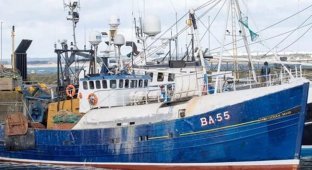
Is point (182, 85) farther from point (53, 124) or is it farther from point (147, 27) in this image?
point (53, 124)

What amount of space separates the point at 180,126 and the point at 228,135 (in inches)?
82.3

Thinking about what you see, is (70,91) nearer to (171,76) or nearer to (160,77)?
(160,77)

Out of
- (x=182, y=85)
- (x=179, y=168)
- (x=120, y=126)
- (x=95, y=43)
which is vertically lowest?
(x=179, y=168)

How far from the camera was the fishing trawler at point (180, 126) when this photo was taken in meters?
24.2

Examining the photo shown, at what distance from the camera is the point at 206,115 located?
2478cm

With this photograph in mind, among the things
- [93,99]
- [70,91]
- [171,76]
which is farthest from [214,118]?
[70,91]

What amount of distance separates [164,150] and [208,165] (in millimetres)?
2021

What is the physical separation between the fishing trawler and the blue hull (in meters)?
0.04

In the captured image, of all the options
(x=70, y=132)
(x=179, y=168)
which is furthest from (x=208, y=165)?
(x=70, y=132)

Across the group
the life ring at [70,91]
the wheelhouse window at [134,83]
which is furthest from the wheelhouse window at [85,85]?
the wheelhouse window at [134,83]

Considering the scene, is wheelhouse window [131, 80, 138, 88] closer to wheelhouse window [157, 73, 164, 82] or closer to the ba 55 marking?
wheelhouse window [157, 73, 164, 82]

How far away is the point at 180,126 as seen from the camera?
2522cm

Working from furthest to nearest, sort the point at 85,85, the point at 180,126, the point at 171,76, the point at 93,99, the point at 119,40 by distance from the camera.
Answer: the point at 171,76
the point at 119,40
the point at 85,85
the point at 93,99
the point at 180,126

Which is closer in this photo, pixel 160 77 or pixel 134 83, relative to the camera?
pixel 134 83
